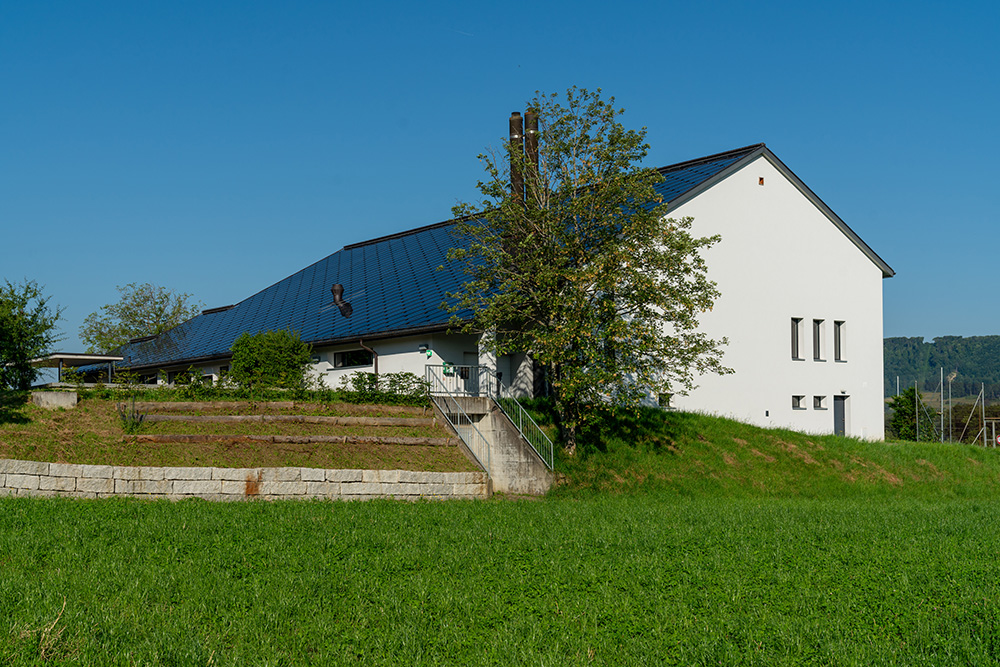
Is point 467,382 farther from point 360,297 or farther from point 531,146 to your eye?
point 360,297

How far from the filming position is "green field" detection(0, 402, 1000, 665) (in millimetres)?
7781

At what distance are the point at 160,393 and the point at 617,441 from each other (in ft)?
38.5

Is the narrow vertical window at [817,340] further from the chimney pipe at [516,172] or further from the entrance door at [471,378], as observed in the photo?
the chimney pipe at [516,172]

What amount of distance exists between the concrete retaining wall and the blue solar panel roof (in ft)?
24.0

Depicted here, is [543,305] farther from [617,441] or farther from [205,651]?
[205,651]

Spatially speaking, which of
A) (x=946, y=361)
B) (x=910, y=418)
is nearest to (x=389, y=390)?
(x=910, y=418)

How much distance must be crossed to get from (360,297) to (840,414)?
19.4 m

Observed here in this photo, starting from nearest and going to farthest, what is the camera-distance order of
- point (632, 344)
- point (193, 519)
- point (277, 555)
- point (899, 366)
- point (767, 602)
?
point (767, 602) < point (277, 555) < point (193, 519) < point (632, 344) < point (899, 366)

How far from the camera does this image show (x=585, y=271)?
811 inches

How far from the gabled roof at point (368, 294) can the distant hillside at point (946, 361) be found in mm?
131174

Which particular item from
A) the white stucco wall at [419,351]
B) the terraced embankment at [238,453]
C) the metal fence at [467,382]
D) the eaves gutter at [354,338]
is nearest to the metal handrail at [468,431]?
the terraced embankment at [238,453]

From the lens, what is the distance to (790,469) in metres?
24.2

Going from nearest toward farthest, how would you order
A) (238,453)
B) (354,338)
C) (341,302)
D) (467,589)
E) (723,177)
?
(467,589), (238,453), (354,338), (723,177), (341,302)

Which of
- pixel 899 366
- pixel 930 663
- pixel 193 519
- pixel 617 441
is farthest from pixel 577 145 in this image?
pixel 899 366
